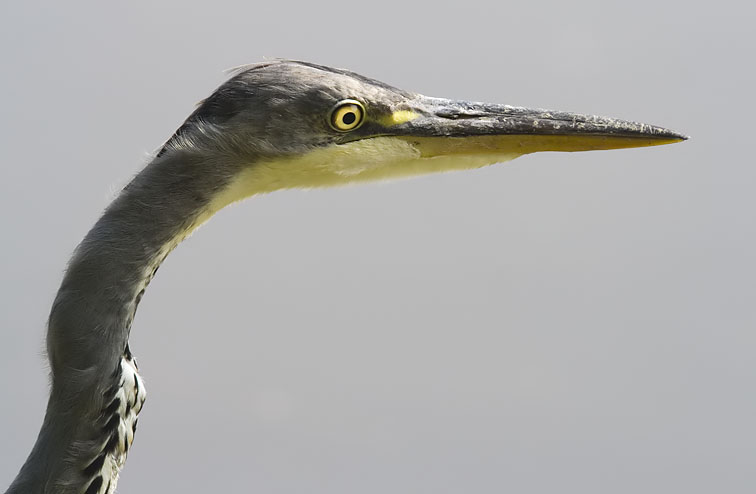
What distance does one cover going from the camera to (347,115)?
115 centimetres

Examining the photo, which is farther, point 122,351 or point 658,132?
point 658,132

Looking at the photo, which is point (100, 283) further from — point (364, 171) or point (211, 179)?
point (364, 171)

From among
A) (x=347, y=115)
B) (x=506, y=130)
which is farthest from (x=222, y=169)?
(x=506, y=130)

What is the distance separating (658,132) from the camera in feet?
4.10

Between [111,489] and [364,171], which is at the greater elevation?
[364,171]

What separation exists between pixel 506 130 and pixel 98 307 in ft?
1.96

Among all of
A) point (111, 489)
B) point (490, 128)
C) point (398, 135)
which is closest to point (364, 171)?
point (398, 135)

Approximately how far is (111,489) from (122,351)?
0.60 feet

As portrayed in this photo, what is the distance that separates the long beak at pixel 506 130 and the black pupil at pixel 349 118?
0.21 ft

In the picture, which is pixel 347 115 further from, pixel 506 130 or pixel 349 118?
pixel 506 130

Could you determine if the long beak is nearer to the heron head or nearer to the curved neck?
the heron head

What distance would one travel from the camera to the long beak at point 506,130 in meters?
1.21

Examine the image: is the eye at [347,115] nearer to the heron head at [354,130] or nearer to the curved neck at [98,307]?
the heron head at [354,130]

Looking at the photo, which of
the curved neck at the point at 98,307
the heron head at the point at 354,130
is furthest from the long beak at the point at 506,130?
the curved neck at the point at 98,307
